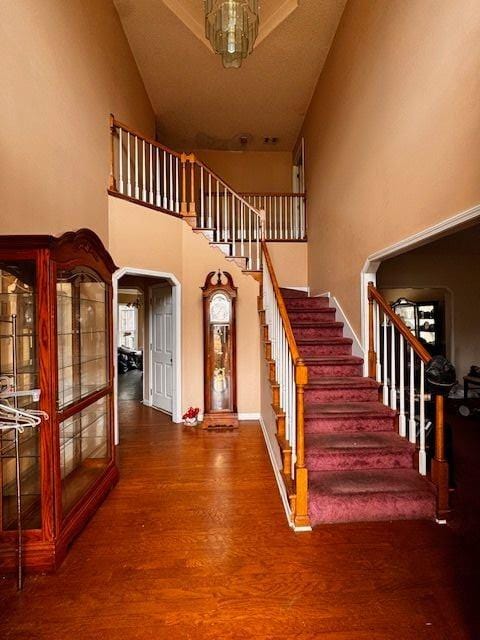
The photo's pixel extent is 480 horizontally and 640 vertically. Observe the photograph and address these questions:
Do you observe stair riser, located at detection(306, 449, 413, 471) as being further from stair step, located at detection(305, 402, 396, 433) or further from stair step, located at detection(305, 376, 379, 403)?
stair step, located at detection(305, 376, 379, 403)

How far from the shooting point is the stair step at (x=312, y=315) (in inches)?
183

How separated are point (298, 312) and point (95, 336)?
2706 mm

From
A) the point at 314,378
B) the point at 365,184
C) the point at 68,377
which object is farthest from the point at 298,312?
the point at 68,377

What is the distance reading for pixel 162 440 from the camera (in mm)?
4137

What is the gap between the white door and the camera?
532cm

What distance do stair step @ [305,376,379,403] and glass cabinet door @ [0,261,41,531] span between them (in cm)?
241

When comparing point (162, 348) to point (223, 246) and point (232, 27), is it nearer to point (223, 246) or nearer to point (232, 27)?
point (223, 246)

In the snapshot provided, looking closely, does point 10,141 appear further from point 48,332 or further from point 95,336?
point 95,336

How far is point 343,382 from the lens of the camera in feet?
11.4

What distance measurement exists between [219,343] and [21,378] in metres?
2.82

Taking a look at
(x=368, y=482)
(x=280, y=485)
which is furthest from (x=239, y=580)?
(x=368, y=482)

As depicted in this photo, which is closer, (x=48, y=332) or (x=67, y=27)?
(x=48, y=332)

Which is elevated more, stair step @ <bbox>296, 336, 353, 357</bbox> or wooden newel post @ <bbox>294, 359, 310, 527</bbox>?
stair step @ <bbox>296, 336, 353, 357</bbox>

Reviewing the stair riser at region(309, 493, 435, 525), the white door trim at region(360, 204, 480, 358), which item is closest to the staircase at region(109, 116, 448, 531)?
the stair riser at region(309, 493, 435, 525)
